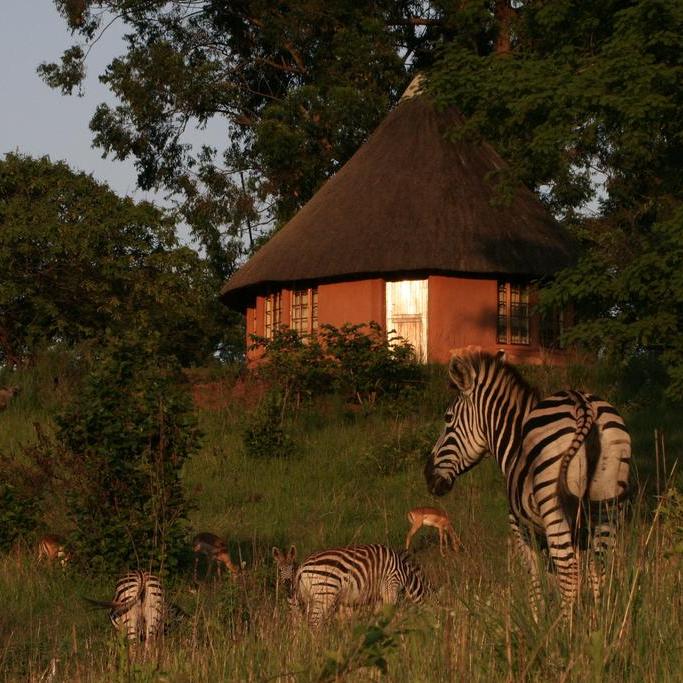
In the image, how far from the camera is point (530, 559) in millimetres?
7594

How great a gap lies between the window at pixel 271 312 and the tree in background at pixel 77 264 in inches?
129

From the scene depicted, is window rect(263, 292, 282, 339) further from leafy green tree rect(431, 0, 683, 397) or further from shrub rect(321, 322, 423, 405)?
leafy green tree rect(431, 0, 683, 397)

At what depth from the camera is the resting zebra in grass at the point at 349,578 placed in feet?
34.1

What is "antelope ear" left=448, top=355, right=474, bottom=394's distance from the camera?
386 inches

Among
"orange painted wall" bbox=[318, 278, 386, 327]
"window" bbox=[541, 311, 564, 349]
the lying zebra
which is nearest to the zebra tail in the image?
the lying zebra

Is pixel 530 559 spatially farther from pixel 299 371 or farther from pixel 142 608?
pixel 299 371

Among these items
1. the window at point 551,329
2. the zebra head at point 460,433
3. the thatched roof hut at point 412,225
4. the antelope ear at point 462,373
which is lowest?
the zebra head at point 460,433

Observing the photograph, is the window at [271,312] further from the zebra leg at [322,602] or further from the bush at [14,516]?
the zebra leg at [322,602]

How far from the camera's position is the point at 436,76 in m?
17.5

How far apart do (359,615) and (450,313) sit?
2089 cm


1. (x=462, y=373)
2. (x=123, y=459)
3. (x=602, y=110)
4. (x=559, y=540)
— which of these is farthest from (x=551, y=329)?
(x=559, y=540)

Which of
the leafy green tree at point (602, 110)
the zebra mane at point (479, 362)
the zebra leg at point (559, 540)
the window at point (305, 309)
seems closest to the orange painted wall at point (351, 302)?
the window at point (305, 309)

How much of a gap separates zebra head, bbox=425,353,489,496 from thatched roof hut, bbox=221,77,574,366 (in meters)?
17.6

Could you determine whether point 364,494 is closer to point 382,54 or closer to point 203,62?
point 382,54
